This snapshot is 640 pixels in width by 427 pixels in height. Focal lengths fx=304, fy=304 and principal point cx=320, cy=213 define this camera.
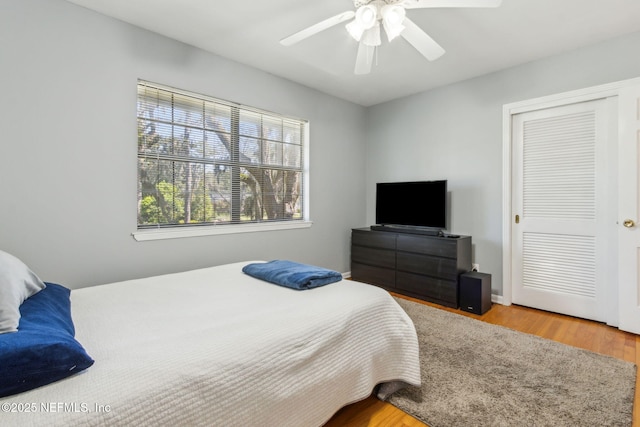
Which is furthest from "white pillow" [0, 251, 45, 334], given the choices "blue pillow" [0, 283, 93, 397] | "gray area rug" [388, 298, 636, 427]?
"gray area rug" [388, 298, 636, 427]

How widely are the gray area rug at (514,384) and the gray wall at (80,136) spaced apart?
2.12 m

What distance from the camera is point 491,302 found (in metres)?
3.29

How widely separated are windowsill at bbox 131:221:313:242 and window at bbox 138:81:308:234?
72 millimetres

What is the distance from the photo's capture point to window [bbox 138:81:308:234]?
2.64 meters

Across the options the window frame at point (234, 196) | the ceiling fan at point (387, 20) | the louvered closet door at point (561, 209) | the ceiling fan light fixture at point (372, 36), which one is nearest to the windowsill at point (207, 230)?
the window frame at point (234, 196)

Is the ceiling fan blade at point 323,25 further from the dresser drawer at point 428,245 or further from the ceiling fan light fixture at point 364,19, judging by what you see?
the dresser drawer at point 428,245

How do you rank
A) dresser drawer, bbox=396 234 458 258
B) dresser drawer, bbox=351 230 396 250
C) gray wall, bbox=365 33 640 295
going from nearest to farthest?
gray wall, bbox=365 33 640 295 < dresser drawer, bbox=396 234 458 258 < dresser drawer, bbox=351 230 396 250

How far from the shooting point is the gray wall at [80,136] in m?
2.00

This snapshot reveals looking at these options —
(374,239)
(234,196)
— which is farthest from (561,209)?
(234,196)

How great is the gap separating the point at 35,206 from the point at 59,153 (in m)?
0.40

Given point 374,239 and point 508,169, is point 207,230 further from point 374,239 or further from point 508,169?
point 508,169

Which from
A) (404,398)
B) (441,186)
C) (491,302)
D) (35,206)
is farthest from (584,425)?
(35,206)

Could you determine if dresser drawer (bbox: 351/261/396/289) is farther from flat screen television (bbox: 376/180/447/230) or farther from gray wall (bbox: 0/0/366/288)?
gray wall (bbox: 0/0/366/288)

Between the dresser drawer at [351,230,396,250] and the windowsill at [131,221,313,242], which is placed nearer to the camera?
the windowsill at [131,221,313,242]
